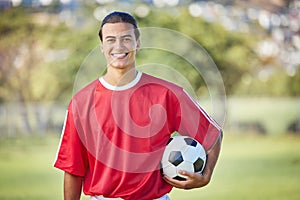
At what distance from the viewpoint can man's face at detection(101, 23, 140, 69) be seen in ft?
9.75

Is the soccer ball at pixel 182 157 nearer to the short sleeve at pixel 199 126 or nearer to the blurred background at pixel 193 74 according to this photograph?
the short sleeve at pixel 199 126

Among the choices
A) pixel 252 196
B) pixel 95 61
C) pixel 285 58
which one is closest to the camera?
pixel 252 196

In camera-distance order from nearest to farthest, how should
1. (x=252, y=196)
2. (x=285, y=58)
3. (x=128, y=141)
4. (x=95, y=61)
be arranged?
(x=128, y=141), (x=252, y=196), (x=95, y=61), (x=285, y=58)

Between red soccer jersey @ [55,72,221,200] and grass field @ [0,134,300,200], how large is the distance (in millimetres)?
3326

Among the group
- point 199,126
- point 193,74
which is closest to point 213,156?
point 199,126

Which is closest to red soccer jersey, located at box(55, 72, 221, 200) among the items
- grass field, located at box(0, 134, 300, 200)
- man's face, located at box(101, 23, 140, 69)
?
man's face, located at box(101, 23, 140, 69)

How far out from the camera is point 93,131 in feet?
9.94

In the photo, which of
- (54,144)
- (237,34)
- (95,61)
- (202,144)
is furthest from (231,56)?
(202,144)

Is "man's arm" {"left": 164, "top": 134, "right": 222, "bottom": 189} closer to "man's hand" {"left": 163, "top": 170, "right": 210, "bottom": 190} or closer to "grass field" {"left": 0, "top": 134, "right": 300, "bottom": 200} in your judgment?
"man's hand" {"left": 163, "top": 170, "right": 210, "bottom": 190}

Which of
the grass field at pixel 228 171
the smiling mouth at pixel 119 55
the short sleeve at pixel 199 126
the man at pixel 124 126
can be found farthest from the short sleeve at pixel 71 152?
the grass field at pixel 228 171

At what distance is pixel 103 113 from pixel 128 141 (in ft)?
0.47

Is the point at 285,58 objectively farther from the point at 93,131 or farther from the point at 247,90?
the point at 93,131

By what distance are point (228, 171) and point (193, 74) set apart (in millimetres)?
916

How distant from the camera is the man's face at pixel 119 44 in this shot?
2.97 meters
